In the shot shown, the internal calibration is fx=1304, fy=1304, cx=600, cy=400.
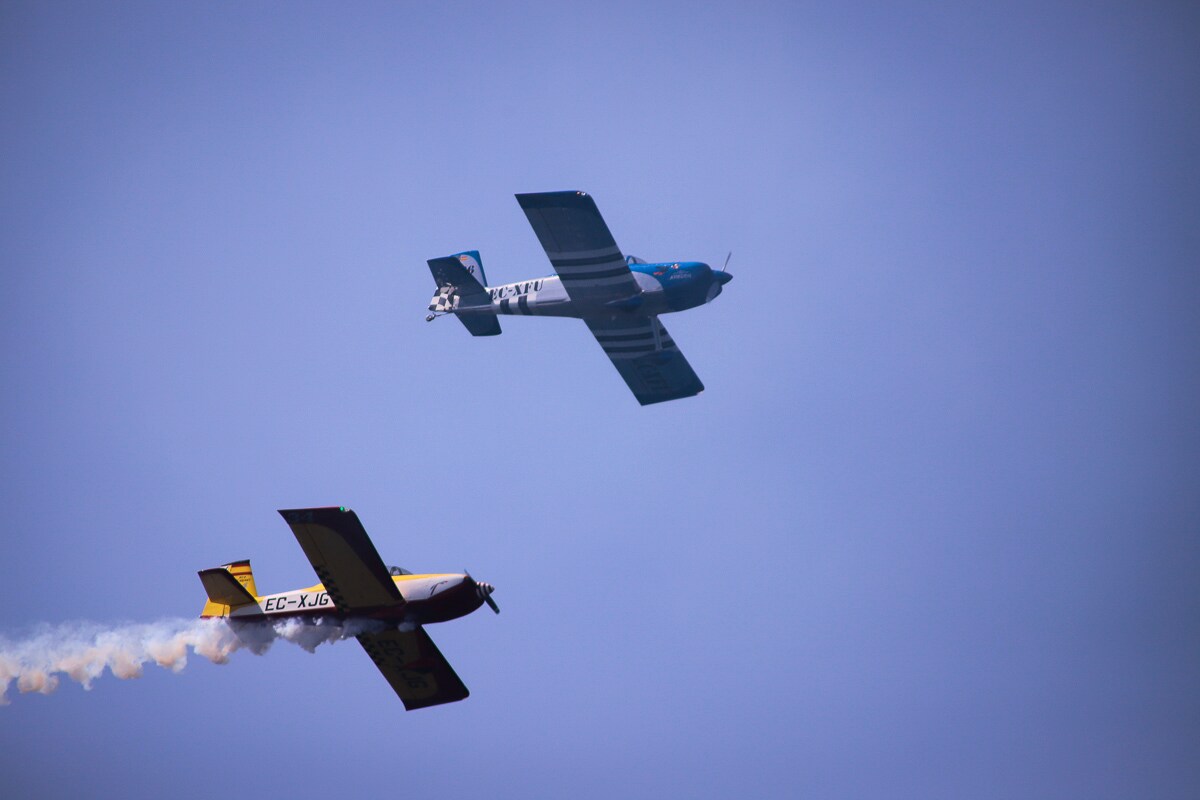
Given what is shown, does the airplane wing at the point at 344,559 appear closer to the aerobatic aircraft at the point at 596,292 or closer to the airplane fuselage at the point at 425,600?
the airplane fuselage at the point at 425,600

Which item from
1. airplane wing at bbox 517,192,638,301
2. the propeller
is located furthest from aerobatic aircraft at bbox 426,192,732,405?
the propeller

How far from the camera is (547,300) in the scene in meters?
42.0

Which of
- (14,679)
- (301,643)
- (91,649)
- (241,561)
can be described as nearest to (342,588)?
(301,643)

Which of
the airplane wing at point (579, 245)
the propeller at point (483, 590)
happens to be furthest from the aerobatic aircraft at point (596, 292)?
the propeller at point (483, 590)

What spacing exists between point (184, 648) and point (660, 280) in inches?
679

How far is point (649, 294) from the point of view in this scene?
39969 mm

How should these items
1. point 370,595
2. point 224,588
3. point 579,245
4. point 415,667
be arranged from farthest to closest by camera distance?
point 579,245 < point 415,667 < point 224,588 < point 370,595

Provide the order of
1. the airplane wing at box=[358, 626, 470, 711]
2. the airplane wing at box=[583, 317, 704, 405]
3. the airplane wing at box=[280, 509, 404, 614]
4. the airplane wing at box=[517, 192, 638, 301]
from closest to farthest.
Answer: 1. the airplane wing at box=[280, 509, 404, 614]
2. the airplane wing at box=[358, 626, 470, 711]
3. the airplane wing at box=[517, 192, 638, 301]
4. the airplane wing at box=[583, 317, 704, 405]

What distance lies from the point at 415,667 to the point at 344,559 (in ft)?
16.3

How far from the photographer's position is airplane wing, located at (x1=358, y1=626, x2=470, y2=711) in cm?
3372

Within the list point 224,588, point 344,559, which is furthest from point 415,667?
point 224,588

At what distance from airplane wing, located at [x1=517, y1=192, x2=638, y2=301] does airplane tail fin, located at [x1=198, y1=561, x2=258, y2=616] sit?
1346 cm

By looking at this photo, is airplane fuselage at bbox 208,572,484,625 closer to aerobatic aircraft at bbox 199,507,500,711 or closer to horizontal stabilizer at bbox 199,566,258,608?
aerobatic aircraft at bbox 199,507,500,711

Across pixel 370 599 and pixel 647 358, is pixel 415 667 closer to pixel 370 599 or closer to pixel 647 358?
pixel 370 599
